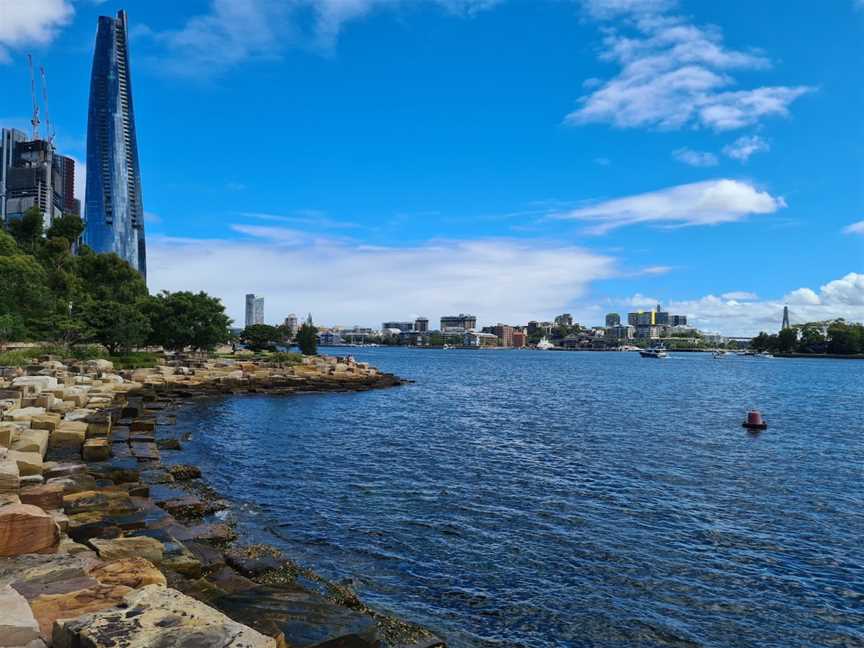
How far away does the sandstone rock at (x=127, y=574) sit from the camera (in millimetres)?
7629

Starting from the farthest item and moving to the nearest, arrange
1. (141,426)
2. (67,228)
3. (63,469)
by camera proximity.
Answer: (67,228), (141,426), (63,469)

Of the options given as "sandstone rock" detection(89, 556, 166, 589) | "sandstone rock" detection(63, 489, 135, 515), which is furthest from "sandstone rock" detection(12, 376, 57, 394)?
"sandstone rock" detection(89, 556, 166, 589)

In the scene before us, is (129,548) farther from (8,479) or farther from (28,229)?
(28,229)

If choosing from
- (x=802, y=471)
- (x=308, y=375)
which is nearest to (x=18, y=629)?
(x=802, y=471)

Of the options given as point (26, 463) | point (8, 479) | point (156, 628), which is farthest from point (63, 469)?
point (156, 628)

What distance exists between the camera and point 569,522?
54.5ft

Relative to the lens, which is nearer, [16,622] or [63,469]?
[16,622]

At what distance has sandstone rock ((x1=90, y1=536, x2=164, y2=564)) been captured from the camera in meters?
9.62

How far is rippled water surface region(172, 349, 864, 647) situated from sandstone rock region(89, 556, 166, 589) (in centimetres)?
455

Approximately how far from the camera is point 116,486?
14781mm

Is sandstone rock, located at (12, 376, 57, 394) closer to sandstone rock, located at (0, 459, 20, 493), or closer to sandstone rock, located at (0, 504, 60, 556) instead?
sandstone rock, located at (0, 459, 20, 493)

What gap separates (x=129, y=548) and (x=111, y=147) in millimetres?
187236

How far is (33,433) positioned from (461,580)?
43.9 ft

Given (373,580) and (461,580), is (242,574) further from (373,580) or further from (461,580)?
(461,580)
